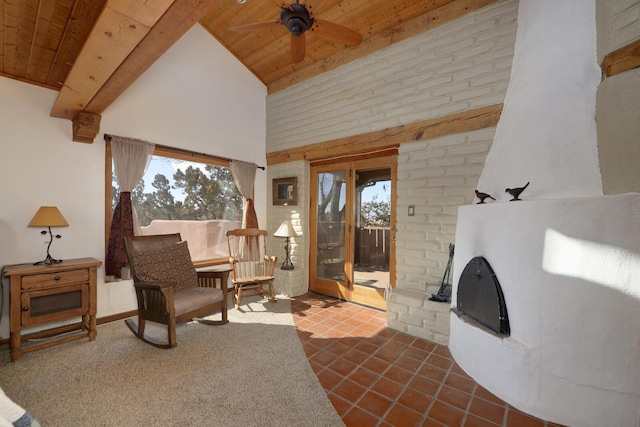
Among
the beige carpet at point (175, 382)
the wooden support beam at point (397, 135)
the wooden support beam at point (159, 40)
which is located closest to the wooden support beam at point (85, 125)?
the wooden support beam at point (159, 40)

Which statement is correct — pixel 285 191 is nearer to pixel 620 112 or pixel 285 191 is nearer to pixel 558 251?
pixel 558 251

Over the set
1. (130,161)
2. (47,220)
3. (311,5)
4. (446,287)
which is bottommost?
(446,287)

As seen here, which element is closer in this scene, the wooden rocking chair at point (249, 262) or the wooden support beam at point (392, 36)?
the wooden support beam at point (392, 36)

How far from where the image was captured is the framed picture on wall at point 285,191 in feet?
13.8

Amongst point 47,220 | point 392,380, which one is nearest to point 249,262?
point 47,220

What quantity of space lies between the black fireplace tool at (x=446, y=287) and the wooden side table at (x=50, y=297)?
3335 millimetres

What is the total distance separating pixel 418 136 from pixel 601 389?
2.42 meters

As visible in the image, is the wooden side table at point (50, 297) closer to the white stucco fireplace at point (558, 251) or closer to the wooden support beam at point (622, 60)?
the white stucco fireplace at point (558, 251)

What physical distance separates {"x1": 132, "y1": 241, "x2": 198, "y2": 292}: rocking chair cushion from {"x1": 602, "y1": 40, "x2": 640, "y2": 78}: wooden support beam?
365cm

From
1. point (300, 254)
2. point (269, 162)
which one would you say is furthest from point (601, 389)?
point (269, 162)

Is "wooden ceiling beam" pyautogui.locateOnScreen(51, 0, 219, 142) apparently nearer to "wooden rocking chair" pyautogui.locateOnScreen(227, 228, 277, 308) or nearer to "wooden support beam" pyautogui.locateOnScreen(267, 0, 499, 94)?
"wooden rocking chair" pyautogui.locateOnScreen(227, 228, 277, 308)

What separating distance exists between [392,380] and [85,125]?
146 inches

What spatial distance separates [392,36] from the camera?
3.21 m

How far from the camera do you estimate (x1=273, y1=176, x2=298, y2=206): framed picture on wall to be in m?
4.21
